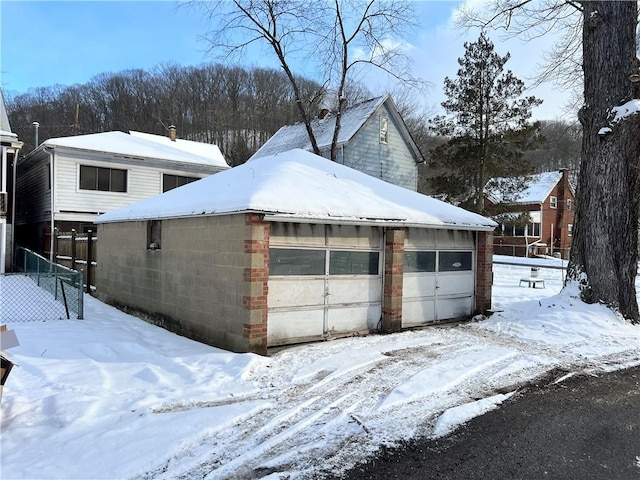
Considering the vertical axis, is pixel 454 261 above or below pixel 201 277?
above

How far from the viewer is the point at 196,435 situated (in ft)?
13.2

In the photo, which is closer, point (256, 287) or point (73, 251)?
point (256, 287)

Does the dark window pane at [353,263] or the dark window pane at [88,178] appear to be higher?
the dark window pane at [88,178]

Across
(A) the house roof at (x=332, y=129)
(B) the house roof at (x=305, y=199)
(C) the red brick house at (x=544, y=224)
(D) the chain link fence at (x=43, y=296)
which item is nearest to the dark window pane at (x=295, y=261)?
(B) the house roof at (x=305, y=199)

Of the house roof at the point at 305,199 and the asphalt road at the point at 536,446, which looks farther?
the house roof at the point at 305,199

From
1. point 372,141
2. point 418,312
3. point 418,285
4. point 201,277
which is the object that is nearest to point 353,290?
point 418,285

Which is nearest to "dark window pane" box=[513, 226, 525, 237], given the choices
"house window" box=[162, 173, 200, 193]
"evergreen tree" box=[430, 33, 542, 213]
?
"evergreen tree" box=[430, 33, 542, 213]

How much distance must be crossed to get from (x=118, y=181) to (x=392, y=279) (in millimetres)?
15505

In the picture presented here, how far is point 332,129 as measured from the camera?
80.6 ft

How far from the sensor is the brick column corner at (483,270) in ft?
33.7

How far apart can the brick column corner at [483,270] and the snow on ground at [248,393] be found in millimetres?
1539

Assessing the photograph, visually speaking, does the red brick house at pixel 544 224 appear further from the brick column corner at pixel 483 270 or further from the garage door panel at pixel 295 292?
the garage door panel at pixel 295 292

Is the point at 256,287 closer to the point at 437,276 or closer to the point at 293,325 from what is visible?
the point at 293,325

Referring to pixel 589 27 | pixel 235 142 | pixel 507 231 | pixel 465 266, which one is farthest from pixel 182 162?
pixel 507 231
